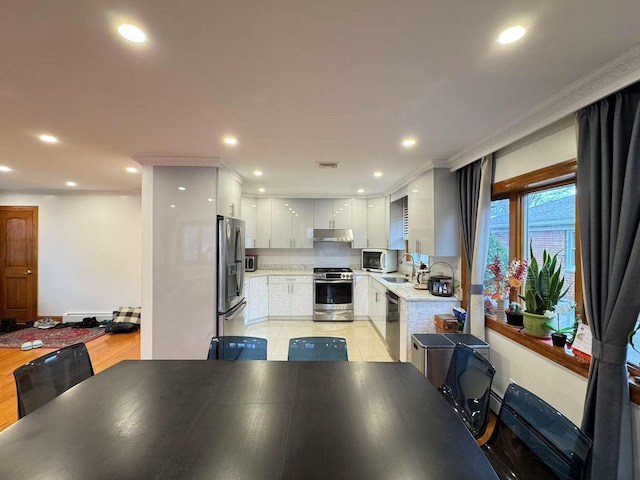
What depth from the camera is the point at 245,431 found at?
1124mm

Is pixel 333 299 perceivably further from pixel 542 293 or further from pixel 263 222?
pixel 542 293

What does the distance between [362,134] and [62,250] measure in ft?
20.5

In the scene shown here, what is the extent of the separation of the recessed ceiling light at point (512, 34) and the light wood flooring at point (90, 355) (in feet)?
14.5

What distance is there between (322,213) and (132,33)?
4430mm

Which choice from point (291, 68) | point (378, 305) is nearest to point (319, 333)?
point (378, 305)

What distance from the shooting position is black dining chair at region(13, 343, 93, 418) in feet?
4.93

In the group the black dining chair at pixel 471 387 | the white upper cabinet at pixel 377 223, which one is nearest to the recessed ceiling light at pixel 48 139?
the black dining chair at pixel 471 387

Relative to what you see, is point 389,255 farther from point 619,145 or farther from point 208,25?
point 208,25

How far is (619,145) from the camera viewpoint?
4.73 feet

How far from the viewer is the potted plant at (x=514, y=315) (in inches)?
93.4

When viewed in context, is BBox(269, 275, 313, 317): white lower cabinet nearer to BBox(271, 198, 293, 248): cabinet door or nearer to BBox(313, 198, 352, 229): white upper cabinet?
BBox(271, 198, 293, 248): cabinet door

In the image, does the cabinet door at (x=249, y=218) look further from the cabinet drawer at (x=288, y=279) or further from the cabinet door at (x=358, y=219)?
the cabinet door at (x=358, y=219)

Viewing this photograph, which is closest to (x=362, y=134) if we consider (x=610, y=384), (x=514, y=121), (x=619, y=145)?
(x=514, y=121)

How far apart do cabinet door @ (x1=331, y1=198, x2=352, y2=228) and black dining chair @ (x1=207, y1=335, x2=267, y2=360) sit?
364cm
